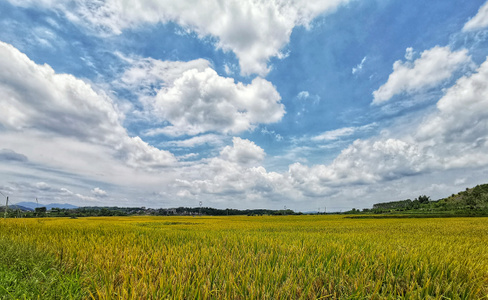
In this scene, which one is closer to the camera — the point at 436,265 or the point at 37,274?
the point at 436,265

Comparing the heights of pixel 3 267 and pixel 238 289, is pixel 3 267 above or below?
below

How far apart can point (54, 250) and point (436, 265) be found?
27.6 ft

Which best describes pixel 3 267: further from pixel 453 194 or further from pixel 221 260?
pixel 453 194

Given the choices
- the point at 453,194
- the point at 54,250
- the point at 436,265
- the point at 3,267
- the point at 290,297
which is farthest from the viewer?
the point at 453,194

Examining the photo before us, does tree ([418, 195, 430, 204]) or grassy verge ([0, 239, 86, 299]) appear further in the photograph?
tree ([418, 195, 430, 204])

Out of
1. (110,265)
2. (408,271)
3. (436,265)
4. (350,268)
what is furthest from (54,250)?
(436,265)

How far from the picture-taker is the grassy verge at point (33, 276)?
128 inches

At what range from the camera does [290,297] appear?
2.64 metres

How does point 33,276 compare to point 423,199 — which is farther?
point 423,199

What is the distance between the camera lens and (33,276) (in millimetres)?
4090

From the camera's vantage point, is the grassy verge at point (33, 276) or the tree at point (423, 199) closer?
the grassy verge at point (33, 276)

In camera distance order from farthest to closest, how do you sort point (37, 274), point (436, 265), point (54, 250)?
point (54, 250)
point (37, 274)
point (436, 265)

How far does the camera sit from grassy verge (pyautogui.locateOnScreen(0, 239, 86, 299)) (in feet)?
10.7

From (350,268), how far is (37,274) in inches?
232
